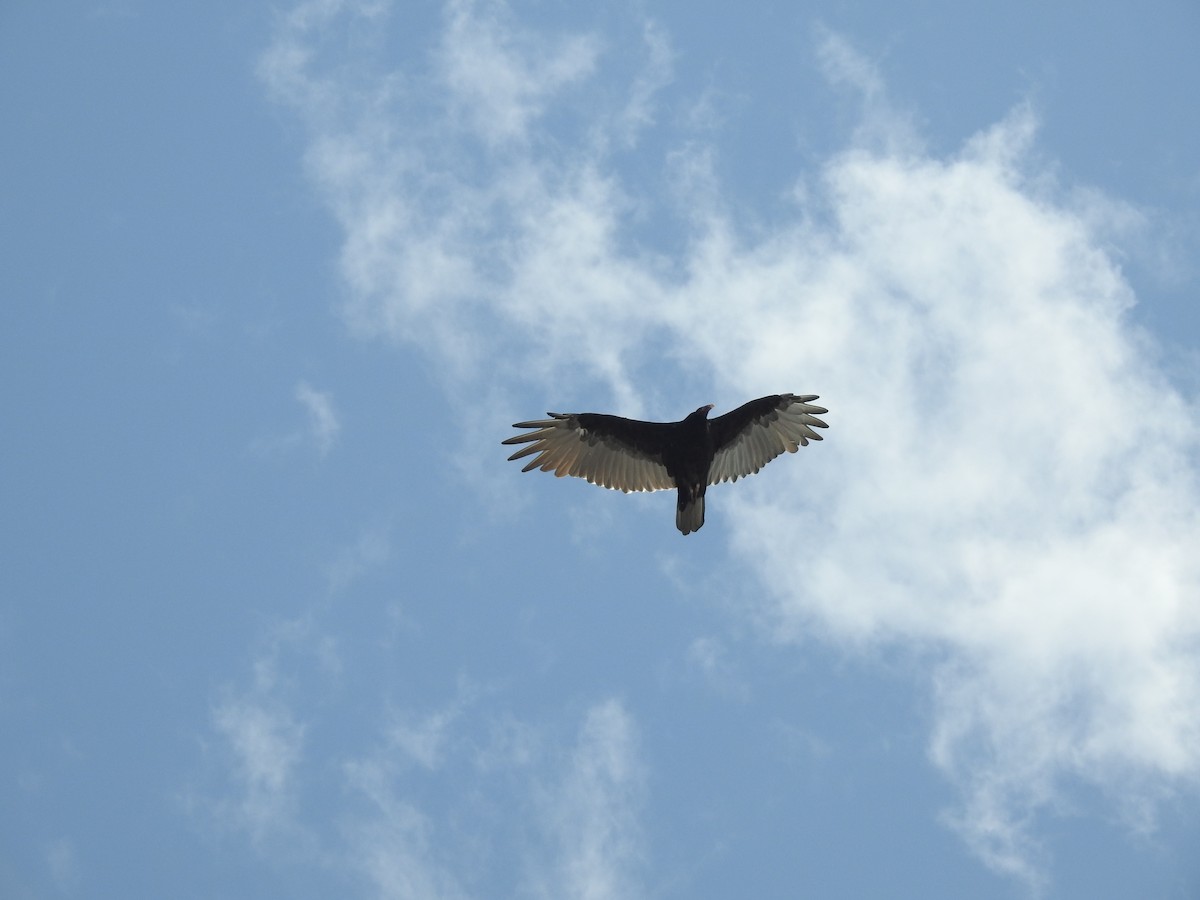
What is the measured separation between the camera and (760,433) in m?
19.6

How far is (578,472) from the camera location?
19.5 m

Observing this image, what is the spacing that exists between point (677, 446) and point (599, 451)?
47.6 inches

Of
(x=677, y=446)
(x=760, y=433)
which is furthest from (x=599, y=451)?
(x=760, y=433)

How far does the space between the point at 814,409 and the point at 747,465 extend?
1287mm

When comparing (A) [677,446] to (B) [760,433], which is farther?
(B) [760,433]

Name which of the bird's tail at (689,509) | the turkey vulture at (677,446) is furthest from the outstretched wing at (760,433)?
the bird's tail at (689,509)

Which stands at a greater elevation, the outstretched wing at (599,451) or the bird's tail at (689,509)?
the outstretched wing at (599,451)

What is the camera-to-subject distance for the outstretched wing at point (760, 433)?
19422 mm

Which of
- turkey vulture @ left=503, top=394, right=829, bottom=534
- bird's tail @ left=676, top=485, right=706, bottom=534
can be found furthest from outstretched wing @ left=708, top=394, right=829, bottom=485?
bird's tail @ left=676, top=485, right=706, bottom=534

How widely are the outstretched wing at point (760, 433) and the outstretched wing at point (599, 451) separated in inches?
35.4

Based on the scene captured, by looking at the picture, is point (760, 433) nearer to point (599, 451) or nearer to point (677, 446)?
point (677, 446)

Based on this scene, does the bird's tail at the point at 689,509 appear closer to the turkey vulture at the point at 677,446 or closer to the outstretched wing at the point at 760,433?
the turkey vulture at the point at 677,446

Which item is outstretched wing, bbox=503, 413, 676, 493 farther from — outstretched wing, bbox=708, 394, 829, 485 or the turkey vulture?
outstretched wing, bbox=708, 394, 829, 485

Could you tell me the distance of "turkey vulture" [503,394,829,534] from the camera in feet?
62.3
